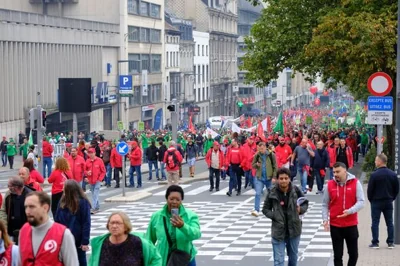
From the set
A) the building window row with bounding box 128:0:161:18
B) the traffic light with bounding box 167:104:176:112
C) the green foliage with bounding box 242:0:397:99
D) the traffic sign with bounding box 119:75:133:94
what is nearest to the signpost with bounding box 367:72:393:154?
the green foliage with bounding box 242:0:397:99

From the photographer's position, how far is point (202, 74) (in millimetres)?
113375

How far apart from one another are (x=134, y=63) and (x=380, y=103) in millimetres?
68273

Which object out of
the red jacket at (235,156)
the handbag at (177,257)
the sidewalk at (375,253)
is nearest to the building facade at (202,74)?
the red jacket at (235,156)

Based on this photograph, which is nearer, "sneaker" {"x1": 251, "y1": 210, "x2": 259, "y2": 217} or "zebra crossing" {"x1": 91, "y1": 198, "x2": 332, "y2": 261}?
"zebra crossing" {"x1": 91, "y1": 198, "x2": 332, "y2": 261}

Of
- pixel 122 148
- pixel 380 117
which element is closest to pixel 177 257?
pixel 380 117

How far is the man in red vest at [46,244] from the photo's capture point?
9.03m

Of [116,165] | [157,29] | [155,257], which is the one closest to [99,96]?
[157,29]

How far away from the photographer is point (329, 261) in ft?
54.1

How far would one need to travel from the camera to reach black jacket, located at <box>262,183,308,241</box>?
1298 centimetres

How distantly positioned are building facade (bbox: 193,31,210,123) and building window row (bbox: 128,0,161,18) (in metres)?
17.2

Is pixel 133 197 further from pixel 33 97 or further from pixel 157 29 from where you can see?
pixel 157 29

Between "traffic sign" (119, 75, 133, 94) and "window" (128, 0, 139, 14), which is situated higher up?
"window" (128, 0, 139, 14)

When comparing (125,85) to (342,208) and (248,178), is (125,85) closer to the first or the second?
(248,178)

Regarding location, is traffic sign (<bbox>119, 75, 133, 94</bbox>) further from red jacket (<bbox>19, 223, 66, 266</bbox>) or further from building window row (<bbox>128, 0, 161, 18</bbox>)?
red jacket (<bbox>19, 223, 66, 266</bbox>)
